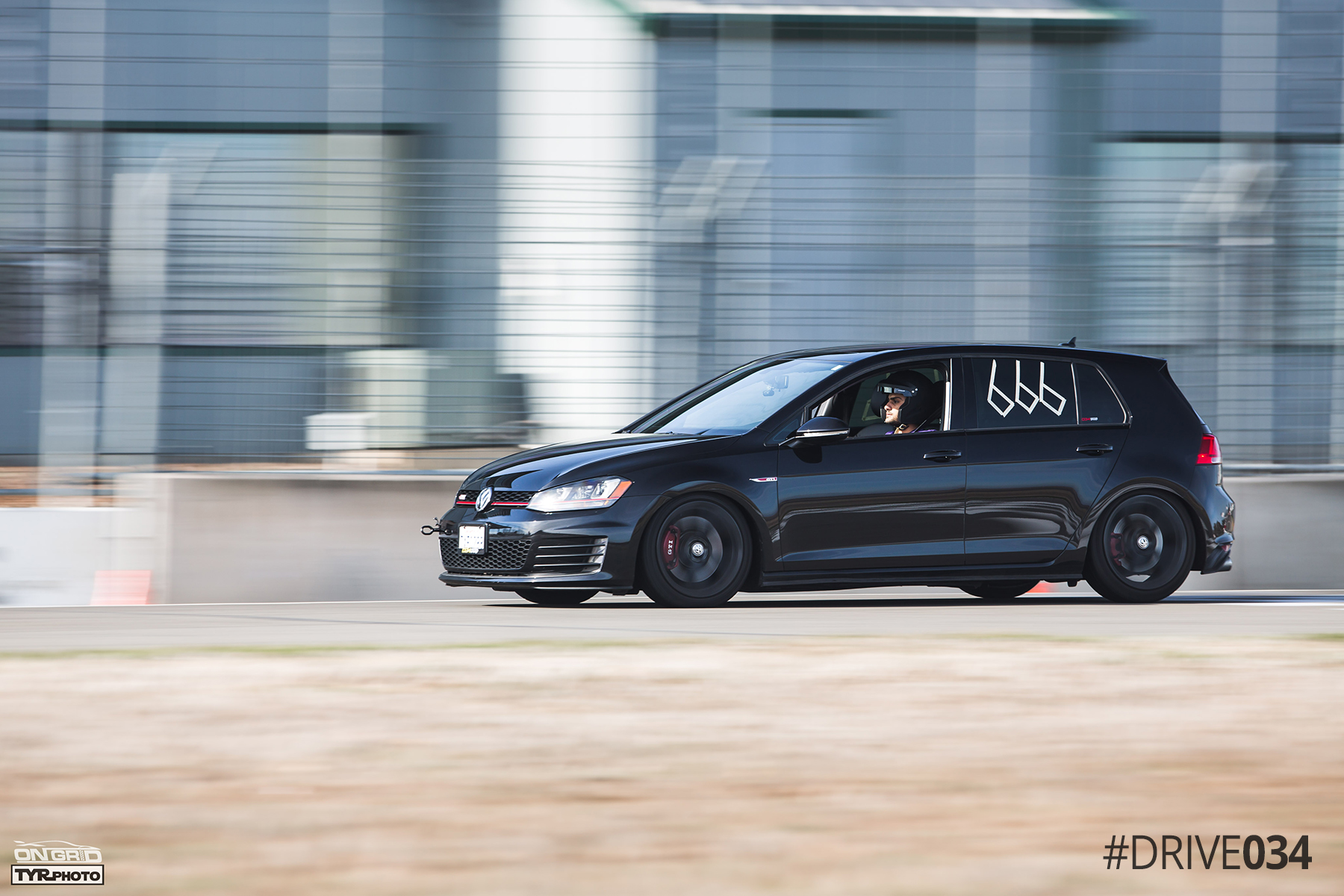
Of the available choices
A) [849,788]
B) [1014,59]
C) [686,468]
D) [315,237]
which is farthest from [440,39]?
[849,788]

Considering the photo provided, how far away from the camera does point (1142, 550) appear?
1037 centimetres

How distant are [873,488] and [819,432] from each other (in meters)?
0.43

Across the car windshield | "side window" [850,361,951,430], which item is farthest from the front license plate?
"side window" [850,361,951,430]

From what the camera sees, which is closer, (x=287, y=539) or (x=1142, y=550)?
→ (x=1142, y=550)

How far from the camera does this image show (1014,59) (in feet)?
51.1

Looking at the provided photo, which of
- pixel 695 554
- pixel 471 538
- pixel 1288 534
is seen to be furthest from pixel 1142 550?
pixel 471 538

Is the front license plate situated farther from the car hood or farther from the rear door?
the rear door

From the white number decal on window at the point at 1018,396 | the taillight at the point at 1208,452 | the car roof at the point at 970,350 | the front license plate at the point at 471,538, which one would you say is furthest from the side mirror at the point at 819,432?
the taillight at the point at 1208,452

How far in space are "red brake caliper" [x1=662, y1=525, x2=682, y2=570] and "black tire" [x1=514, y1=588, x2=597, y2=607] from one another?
668 millimetres

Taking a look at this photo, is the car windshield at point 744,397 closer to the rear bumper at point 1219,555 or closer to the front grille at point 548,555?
the front grille at point 548,555

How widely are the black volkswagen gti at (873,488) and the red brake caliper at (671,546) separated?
0.04ft

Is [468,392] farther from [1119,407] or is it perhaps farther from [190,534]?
[1119,407]

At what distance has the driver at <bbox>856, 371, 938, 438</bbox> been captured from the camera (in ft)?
32.7

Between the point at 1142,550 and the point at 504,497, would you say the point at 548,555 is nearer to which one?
the point at 504,497
